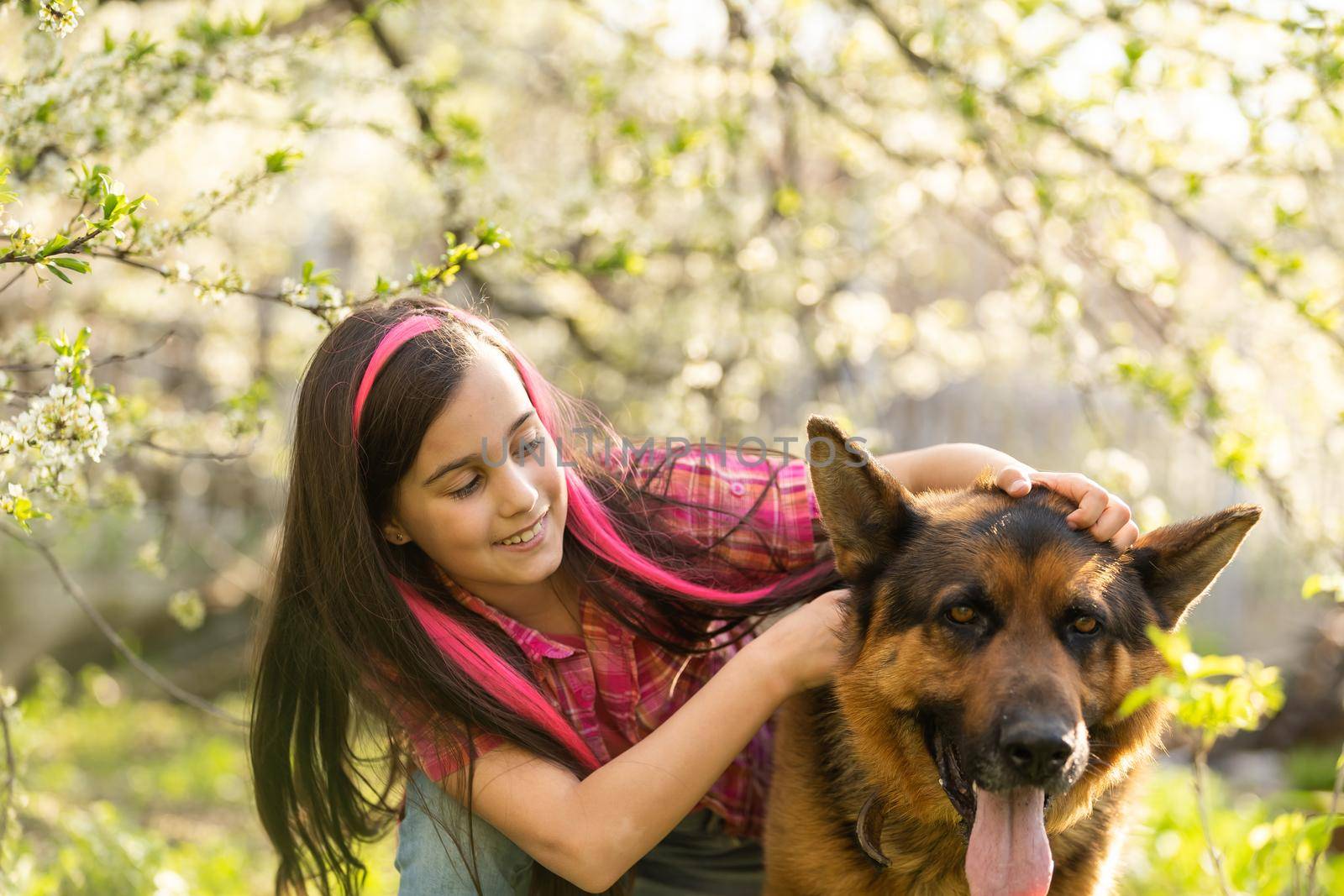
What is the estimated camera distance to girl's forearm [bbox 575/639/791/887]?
2.58 meters

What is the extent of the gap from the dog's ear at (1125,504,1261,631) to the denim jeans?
1.52 meters

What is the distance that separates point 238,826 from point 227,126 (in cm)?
445

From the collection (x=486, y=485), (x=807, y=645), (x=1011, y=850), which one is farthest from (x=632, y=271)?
(x=1011, y=850)

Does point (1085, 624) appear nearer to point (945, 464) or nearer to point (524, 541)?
point (945, 464)

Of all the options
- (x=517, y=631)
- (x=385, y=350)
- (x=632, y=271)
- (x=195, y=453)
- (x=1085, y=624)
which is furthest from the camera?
(x=632, y=271)

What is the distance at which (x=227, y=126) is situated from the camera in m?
7.15

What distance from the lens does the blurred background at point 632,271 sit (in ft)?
9.91

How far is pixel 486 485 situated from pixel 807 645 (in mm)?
913

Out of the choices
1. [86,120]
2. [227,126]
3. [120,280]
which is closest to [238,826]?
[120,280]

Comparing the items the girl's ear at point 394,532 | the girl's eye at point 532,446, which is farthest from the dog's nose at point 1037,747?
the girl's ear at point 394,532

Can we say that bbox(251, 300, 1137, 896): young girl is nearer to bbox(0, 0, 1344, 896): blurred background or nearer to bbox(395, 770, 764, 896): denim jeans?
bbox(395, 770, 764, 896): denim jeans

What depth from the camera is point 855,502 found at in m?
2.60

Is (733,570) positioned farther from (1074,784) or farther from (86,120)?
(86,120)

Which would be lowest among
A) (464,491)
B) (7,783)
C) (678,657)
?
(7,783)
